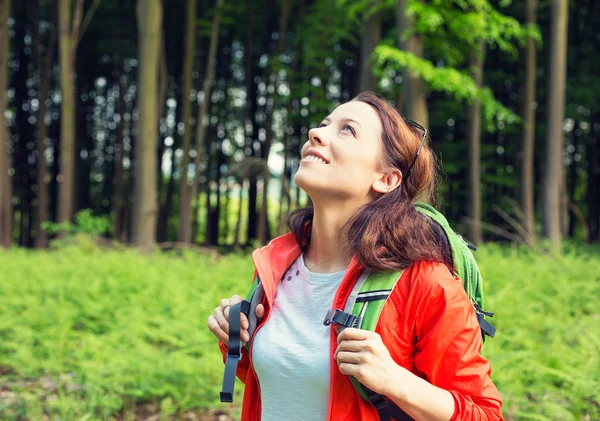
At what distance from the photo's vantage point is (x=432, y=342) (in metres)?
1.60

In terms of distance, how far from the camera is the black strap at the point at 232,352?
1844mm

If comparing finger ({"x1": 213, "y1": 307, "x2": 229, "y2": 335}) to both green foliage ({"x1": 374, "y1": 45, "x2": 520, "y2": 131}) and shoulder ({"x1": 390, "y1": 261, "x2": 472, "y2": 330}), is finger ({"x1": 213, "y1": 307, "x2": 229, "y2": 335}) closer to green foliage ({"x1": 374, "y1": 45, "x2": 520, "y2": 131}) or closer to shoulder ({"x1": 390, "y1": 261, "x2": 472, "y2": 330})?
shoulder ({"x1": 390, "y1": 261, "x2": 472, "y2": 330})

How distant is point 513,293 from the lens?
22.2ft

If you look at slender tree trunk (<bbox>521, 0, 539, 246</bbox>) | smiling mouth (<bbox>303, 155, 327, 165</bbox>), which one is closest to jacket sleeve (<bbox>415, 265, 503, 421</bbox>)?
smiling mouth (<bbox>303, 155, 327, 165</bbox>)

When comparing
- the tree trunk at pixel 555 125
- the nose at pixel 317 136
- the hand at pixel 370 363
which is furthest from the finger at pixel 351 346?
the tree trunk at pixel 555 125

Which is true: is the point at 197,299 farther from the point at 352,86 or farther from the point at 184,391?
the point at 352,86

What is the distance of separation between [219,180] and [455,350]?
92.8ft

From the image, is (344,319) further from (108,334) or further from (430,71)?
(430,71)

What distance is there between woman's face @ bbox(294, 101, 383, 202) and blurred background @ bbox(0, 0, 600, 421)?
57 cm

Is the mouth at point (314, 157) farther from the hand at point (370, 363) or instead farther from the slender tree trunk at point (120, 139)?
the slender tree trunk at point (120, 139)

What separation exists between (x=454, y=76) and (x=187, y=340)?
7.05m

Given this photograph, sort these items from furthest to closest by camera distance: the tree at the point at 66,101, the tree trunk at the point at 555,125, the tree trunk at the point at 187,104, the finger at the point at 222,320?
1. the tree trunk at the point at 187,104
2. the tree at the point at 66,101
3. the tree trunk at the point at 555,125
4. the finger at the point at 222,320

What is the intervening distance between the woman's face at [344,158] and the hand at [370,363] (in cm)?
49

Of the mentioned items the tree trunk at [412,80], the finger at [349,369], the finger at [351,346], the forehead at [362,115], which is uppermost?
the tree trunk at [412,80]
